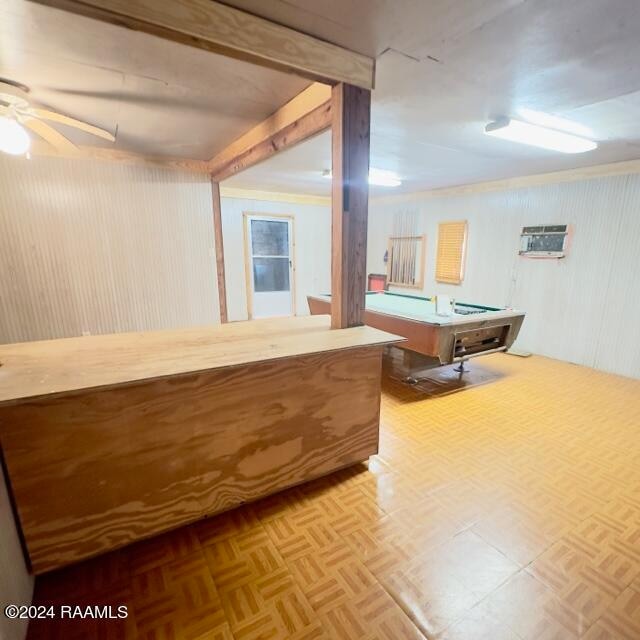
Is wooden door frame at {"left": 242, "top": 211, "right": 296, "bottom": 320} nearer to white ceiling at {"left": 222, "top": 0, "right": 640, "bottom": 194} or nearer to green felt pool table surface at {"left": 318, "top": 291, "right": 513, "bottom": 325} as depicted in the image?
green felt pool table surface at {"left": 318, "top": 291, "right": 513, "bottom": 325}

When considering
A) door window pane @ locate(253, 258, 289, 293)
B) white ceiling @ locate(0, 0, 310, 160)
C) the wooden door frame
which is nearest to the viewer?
white ceiling @ locate(0, 0, 310, 160)

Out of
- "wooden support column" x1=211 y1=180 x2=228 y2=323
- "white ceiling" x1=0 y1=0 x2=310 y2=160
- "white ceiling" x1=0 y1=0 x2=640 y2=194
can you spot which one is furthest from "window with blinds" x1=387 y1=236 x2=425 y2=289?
"white ceiling" x1=0 y1=0 x2=310 y2=160

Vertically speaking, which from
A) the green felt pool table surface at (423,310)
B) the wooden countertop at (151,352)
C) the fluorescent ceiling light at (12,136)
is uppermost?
the fluorescent ceiling light at (12,136)

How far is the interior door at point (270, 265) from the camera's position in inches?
254

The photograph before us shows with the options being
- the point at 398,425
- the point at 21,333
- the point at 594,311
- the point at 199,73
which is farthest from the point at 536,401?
the point at 21,333

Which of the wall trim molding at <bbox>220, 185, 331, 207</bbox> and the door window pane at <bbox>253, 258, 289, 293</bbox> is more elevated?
the wall trim molding at <bbox>220, 185, 331, 207</bbox>

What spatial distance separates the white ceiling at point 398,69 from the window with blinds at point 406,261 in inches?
117

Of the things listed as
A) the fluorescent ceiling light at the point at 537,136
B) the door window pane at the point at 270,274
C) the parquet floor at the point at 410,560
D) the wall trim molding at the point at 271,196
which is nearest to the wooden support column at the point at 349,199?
the parquet floor at the point at 410,560

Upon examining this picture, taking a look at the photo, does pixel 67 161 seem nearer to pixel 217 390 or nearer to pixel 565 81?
pixel 217 390

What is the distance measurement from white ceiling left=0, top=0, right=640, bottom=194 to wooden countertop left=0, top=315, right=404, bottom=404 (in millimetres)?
1544

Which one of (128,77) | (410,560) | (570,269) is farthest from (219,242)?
(570,269)

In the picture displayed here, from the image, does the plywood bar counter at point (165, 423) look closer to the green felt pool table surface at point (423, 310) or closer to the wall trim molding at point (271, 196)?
the green felt pool table surface at point (423, 310)

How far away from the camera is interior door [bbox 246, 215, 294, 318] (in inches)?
254

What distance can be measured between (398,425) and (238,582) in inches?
67.2
